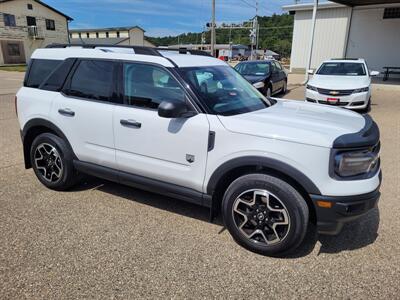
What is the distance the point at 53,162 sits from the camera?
14.3 feet

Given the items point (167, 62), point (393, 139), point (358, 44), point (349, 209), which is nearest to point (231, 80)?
point (167, 62)

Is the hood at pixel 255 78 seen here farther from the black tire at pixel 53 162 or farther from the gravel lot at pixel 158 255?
the black tire at pixel 53 162

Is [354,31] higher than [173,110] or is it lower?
higher

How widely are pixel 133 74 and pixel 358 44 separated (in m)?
21.4

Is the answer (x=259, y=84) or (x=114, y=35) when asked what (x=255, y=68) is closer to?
(x=259, y=84)

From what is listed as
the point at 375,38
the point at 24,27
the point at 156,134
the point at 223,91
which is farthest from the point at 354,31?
the point at 24,27

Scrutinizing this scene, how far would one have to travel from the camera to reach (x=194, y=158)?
10.7 feet

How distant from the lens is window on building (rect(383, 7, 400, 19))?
64.7ft

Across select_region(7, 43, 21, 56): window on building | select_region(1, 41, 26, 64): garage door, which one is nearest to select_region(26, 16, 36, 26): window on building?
select_region(1, 41, 26, 64): garage door

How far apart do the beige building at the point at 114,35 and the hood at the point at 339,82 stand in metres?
60.1

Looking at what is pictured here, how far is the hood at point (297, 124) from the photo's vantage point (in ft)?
9.11

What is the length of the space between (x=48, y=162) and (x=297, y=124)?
321 centimetres

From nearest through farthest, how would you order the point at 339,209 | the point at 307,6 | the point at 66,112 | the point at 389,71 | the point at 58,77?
1. the point at 339,209
2. the point at 66,112
3. the point at 58,77
4. the point at 389,71
5. the point at 307,6

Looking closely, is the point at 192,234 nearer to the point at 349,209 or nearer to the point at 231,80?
the point at 349,209
